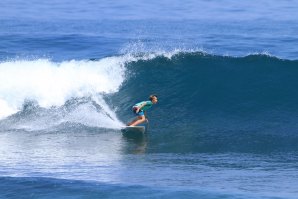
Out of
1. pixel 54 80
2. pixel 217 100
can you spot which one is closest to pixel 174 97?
pixel 217 100

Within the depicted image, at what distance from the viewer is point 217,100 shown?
2242 centimetres

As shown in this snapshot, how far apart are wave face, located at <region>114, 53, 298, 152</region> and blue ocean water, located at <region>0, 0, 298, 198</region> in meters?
0.04

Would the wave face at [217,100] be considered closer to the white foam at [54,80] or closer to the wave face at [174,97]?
the wave face at [174,97]

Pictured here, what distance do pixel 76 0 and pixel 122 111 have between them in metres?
30.0

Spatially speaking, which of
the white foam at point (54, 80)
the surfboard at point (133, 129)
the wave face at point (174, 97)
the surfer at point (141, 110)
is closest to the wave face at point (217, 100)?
the wave face at point (174, 97)

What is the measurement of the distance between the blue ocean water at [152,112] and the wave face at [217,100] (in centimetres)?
4

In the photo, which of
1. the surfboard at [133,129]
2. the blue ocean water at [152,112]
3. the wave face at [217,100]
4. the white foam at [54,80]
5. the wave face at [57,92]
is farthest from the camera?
the white foam at [54,80]

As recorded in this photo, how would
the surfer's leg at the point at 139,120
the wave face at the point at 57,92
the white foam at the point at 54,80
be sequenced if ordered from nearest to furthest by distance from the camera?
the surfer's leg at the point at 139,120 → the wave face at the point at 57,92 → the white foam at the point at 54,80

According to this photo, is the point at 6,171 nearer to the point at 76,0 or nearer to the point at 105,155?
the point at 105,155

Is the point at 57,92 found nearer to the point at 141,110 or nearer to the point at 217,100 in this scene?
the point at 141,110

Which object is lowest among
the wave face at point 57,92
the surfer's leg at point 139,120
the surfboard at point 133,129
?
the surfboard at point 133,129

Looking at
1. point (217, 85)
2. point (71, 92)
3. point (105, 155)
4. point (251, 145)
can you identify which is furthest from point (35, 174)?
point (217, 85)

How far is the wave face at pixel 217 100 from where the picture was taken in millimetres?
18808

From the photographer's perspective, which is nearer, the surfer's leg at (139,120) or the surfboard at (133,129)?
the surfboard at (133,129)
